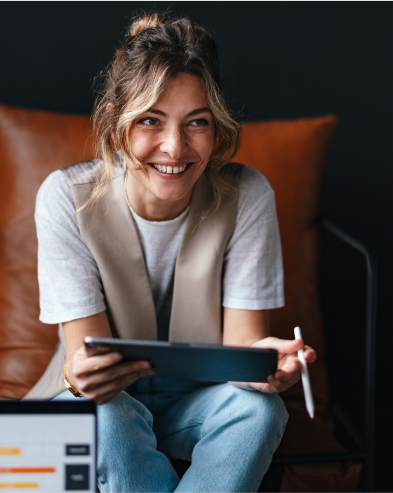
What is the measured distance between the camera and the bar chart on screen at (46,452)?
0.58 m

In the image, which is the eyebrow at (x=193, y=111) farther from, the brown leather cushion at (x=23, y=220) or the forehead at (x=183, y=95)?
the brown leather cushion at (x=23, y=220)

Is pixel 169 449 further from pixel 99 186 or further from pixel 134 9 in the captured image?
pixel 134 9

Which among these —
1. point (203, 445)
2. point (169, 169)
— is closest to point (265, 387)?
point (203, 445)

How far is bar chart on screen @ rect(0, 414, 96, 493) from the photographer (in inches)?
22.9

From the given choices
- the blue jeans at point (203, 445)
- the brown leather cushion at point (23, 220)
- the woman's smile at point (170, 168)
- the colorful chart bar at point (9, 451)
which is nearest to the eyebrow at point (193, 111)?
the woman's smile at point (170, 168)

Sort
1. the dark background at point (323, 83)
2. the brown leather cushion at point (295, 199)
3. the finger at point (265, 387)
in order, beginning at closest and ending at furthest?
the finger at point (265, 387) → the brown leather cushion at point (295, 199) → the dark background at point (323, 83)

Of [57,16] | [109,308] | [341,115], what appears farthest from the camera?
[341,115]

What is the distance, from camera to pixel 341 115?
5.92 feet

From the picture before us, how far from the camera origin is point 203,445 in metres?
0.99

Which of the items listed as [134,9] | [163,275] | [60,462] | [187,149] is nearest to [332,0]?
[134,9]

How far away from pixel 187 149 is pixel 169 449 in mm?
652

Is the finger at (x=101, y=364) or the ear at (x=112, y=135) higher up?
the ear at (x=112, y=135)

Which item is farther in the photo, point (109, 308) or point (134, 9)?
point (134, 9)

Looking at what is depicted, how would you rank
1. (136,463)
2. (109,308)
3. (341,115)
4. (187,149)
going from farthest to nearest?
(341,115)
(109,308)
(187,149)
(136,463)
